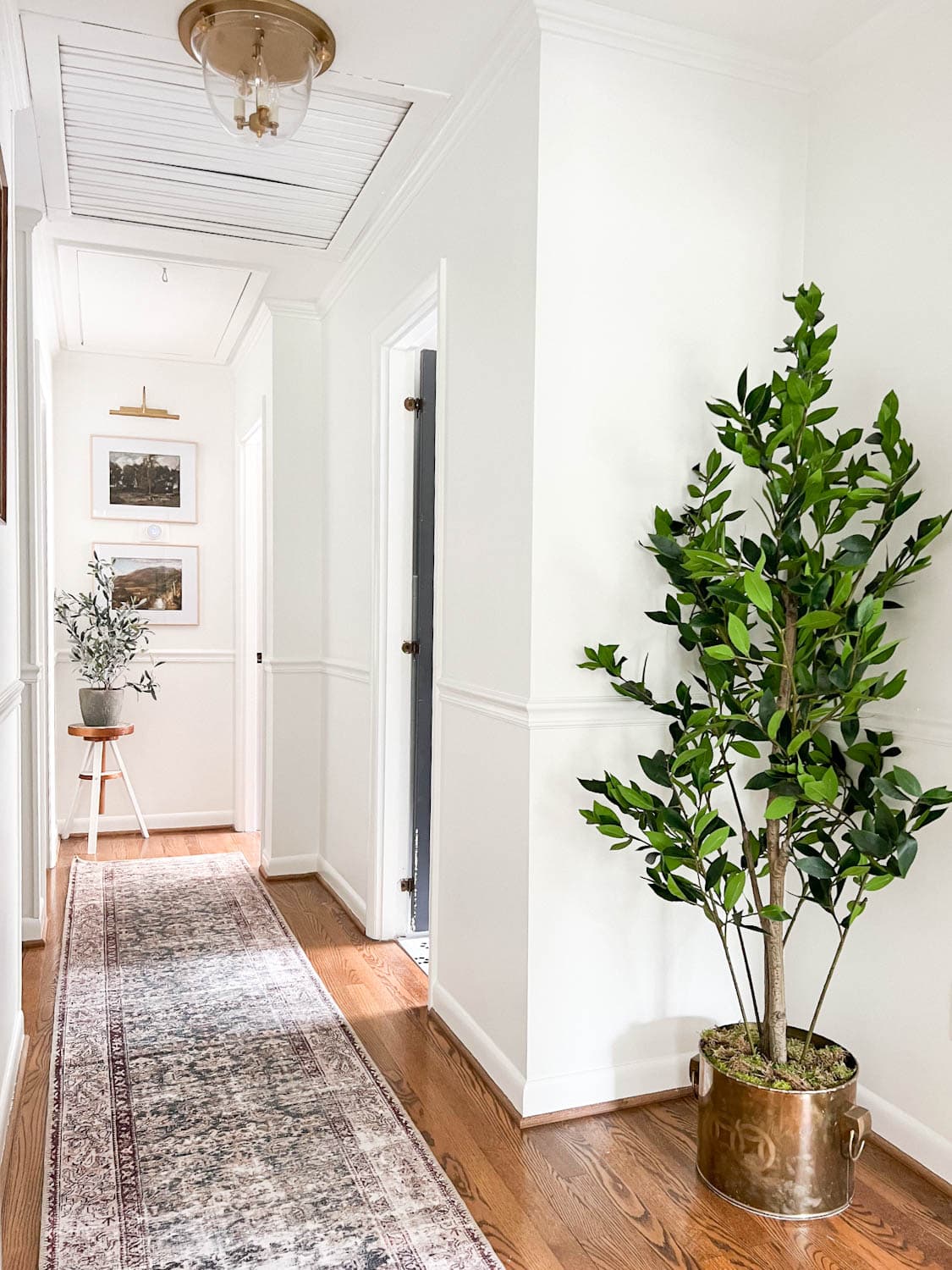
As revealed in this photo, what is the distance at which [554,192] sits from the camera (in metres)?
2.17

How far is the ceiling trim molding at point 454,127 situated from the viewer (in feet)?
7.14

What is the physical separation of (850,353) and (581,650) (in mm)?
925

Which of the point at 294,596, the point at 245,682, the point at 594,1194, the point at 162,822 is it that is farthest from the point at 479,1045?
the point at 162,822

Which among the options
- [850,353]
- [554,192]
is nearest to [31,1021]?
[554,192]

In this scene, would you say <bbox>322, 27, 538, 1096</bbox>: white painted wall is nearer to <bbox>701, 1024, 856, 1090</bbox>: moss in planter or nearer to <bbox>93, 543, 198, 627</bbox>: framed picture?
<bbox>701, 1024, 856, 1090</bbox>: moss in planter

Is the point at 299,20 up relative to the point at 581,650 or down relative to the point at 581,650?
up

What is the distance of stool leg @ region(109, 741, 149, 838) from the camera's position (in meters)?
4.77

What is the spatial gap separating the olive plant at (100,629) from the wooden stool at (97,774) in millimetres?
239

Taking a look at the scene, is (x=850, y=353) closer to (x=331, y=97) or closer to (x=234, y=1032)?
(x=331, y=97)

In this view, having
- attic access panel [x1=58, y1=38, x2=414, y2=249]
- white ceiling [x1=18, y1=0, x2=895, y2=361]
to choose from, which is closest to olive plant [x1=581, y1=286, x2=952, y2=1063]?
white ceiling [x1=18, y1=0, x2=895, y2=361]

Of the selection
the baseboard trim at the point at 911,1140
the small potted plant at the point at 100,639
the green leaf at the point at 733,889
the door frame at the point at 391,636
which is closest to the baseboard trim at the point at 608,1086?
the baseboard trim at the point at 911,1140

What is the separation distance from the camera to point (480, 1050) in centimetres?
247

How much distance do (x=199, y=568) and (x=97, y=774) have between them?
1206 mm

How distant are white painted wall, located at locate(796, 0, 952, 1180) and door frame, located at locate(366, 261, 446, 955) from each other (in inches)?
57.5
